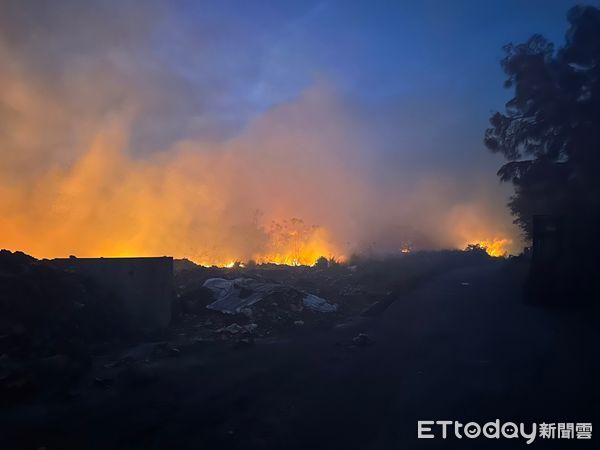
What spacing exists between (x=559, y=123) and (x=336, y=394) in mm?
15844

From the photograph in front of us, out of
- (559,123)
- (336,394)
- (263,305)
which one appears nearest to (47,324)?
(263,305)

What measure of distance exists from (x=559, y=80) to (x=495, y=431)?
17.4m

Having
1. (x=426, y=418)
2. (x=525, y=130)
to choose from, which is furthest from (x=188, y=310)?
(x=525, y=130)

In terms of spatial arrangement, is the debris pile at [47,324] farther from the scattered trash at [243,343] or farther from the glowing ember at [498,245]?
the glowing ember at [498,245]

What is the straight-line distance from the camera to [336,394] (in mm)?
7188

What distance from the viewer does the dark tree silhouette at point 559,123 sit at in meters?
16.2

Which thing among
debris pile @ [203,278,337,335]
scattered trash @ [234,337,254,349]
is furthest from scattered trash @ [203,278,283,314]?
scattered trash @ [234,337,254,349]

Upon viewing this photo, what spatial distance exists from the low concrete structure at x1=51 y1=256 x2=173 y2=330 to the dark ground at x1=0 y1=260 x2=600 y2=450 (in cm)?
284

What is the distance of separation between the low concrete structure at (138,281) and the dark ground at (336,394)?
2.84 metres

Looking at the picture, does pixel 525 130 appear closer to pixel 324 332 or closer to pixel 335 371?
pixel 324 332

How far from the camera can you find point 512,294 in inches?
664

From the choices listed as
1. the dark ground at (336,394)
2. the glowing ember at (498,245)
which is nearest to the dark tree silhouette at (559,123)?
the dark ground at (336,394)

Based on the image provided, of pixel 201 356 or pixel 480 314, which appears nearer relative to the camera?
pixel 201 356

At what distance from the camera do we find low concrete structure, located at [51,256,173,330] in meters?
12.9
